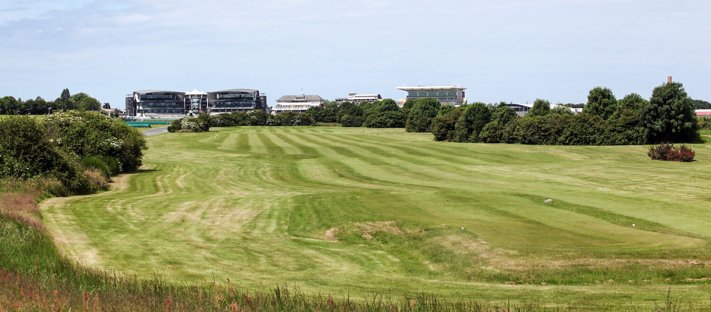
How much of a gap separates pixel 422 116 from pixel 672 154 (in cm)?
9865

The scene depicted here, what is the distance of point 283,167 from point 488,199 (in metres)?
36.0

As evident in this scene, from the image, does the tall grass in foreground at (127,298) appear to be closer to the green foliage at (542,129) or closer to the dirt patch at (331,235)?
the dirt patch at (331,235)

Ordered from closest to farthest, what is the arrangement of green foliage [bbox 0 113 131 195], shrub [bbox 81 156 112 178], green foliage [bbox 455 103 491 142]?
green foliage [bbox 0 113 131 195] → shrub [bbox 81 156 112 178] → green foliage [bbox 455 103 491 142]

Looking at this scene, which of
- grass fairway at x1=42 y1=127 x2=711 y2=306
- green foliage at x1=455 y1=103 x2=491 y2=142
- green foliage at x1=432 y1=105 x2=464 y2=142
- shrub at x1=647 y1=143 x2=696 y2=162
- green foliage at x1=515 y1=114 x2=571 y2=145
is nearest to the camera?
grass fairway at x1=42 y1=127 x2=711 y2=306

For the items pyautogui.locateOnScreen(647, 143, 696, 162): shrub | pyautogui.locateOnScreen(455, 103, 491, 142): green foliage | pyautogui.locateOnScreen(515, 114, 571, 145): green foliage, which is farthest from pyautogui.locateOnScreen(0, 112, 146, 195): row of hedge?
pyautogui.locateOnScreen(455, 103, 491, 142): green foliage

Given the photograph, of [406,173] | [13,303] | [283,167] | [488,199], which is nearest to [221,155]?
[283,167]

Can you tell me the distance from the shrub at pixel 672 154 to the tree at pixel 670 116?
18274mm

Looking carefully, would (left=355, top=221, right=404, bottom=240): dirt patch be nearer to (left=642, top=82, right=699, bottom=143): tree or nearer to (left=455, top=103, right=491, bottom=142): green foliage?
(left=642, top=82, right=699, bottom=143): tree

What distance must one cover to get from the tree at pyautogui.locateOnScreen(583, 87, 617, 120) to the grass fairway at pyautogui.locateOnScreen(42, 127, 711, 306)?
57.5 metres

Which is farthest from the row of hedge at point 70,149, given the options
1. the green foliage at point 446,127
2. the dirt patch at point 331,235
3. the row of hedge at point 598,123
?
the green foliage at point 446,127

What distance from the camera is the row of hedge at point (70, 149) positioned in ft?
144

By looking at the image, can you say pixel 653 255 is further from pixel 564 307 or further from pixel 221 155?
pixel 221 155

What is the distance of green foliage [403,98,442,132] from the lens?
559ft

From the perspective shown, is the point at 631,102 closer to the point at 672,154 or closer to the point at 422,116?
the point at 672,154
